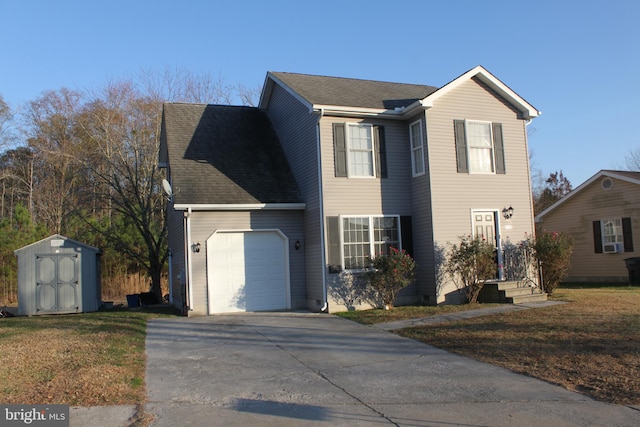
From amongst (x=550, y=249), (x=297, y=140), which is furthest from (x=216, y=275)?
(x=550, y=249)

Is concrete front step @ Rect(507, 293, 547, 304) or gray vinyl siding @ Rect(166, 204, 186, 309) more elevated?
gray vinyl siding @ Rect(166, 204, 186, 309)

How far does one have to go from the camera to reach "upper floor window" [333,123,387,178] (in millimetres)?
13680

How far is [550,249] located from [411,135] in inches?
193

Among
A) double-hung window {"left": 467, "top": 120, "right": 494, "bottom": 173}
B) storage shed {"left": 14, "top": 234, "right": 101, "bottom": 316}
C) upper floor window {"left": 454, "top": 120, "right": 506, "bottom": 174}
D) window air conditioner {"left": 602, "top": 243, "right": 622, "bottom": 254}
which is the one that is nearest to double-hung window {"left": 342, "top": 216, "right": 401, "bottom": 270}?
upper floor window {"left": 454, "top": 120, "right": 506, "bottom": 174}

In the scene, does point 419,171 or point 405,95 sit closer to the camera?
point 419,171

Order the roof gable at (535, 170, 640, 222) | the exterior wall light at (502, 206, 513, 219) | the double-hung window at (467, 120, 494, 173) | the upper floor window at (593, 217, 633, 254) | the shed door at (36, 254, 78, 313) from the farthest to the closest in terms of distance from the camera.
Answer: the upper floor window at (593, 217, 633, 254) < the roof gable at (535, 170, 640, 222) < the shed door at (36, 254, 78, 313) < the exterior wall light at (502, 206, 513, 219) < the double-hung window at (467, 120, 494, 173)

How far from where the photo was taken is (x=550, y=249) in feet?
45.9

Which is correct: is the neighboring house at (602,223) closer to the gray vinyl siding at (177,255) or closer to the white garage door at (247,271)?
the white garage door at (247,271)

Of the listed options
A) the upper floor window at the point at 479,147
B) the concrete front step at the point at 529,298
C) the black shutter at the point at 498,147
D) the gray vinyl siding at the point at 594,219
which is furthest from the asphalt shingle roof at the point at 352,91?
the gray vinyl siding at the point at 594,219

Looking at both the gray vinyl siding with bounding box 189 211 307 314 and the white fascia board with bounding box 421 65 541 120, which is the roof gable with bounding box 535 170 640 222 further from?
the gray vinyl siding with bounding box 189 211 307 314

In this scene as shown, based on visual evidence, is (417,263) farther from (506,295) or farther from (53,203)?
(53,203)

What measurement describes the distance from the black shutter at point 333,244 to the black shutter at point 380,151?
6.30ft

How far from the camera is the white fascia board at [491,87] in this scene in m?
13.8

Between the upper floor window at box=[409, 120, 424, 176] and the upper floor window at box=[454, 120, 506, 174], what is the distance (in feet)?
3.25
